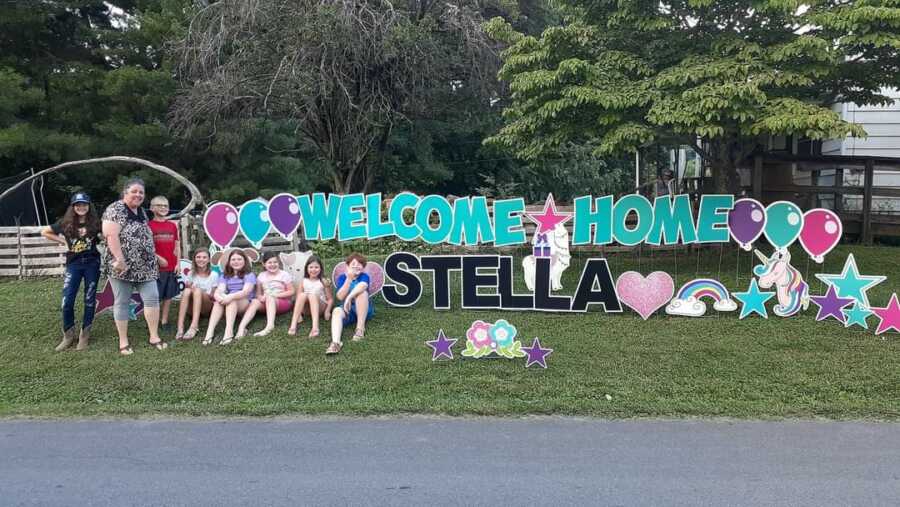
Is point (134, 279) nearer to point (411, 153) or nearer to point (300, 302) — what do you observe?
point (300, 302)

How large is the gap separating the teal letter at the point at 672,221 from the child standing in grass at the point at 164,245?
5.65 metres

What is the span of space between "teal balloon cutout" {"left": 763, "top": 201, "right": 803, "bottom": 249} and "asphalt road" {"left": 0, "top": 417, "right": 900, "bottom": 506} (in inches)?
124

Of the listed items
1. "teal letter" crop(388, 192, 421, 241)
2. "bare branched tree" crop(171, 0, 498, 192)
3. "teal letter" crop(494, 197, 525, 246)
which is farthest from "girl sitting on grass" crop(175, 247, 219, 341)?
"bare branched tree" crop(171, 0, 498, 192)

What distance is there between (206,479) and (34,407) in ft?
7.73

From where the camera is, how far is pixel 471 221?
26.3 feet

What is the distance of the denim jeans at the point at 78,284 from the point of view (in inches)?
253

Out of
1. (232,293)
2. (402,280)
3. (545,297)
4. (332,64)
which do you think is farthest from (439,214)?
(332,64)

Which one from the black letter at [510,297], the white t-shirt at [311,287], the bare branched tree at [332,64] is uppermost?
the bare branched tree at [332,64]

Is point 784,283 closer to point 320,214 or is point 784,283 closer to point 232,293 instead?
point 320,214

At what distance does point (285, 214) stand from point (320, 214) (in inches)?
17.6

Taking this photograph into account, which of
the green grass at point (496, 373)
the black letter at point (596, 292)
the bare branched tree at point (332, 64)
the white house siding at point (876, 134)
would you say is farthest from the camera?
the white house siding at point (876, 134)

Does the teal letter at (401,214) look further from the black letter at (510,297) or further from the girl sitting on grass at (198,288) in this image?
the girl sitting on grass at (198,288)

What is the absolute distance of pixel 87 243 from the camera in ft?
21.1

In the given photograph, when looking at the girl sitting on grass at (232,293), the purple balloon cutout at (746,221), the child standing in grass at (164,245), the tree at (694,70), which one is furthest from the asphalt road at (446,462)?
the tree at (694,70)
